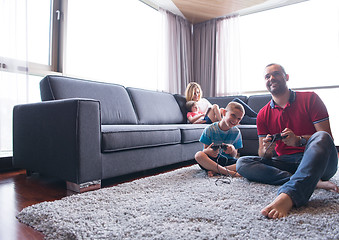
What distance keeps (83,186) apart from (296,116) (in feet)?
4.33

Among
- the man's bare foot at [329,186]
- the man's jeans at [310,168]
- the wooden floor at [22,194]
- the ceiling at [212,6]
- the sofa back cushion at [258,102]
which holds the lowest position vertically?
the wooden floor at [22,194]

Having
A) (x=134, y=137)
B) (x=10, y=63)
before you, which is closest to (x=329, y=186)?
(x=134, y=137)

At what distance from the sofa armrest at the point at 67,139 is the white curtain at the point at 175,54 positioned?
2.47 m

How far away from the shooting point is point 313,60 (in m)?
3.82

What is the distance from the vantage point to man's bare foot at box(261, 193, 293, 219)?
37.7 inches

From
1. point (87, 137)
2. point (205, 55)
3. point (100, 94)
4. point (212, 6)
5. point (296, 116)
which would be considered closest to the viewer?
point (296, 116)

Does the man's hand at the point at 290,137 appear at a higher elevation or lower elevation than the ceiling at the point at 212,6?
lower

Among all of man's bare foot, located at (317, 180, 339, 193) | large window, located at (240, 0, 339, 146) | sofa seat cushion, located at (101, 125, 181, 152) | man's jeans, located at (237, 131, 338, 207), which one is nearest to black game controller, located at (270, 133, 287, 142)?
man's jeans, located at (237, 131, 338, 207)

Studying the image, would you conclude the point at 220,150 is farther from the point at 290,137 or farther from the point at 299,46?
the point at 299,46

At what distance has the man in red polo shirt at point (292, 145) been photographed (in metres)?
1.03

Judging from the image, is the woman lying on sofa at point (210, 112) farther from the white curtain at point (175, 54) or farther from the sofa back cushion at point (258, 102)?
the white curtain at point (175, 54)

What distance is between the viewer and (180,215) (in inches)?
39.7

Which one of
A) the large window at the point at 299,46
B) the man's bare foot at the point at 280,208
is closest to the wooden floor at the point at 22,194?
the man's bare foot at the point at 280,208

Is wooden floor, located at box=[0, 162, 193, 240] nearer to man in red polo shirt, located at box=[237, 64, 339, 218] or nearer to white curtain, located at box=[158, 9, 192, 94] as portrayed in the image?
man in red polo shirt, located at box=[237, 64, 339, 218]
